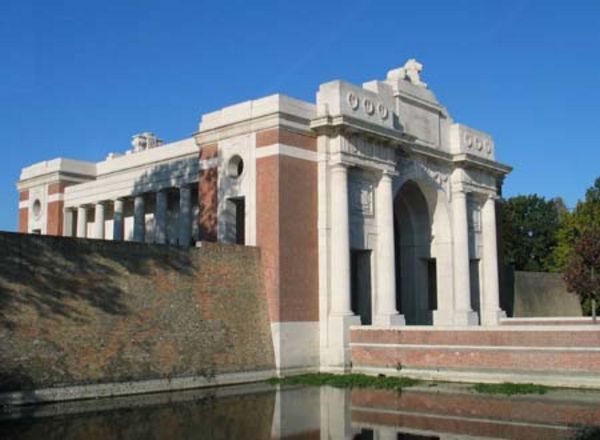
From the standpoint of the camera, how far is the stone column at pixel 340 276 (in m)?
24.8

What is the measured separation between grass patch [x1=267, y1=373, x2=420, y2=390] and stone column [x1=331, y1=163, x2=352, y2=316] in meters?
2.71

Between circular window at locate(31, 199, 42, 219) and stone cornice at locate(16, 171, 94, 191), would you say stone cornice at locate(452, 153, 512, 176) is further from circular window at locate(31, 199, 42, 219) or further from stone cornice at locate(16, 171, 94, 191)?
circular window at locate(31, 199, 42, 219)

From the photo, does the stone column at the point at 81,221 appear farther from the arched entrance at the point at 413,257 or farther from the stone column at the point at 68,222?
the arched entrance at the point at 413,257

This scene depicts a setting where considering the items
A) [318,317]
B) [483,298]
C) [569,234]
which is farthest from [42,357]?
[569,234]

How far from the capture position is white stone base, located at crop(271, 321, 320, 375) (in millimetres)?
23891

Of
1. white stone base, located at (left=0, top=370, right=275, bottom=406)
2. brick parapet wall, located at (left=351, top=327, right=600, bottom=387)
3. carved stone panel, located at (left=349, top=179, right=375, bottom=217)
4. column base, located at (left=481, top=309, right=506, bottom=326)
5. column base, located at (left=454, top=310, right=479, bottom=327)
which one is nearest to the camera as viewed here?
white stone base, located at (left=0, top=370, right=275, bottom=406)

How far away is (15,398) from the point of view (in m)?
17.1

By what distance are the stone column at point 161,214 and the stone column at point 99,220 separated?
4400 millimetres

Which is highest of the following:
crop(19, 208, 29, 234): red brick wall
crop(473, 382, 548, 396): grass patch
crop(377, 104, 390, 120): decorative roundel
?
crop(377, 104, 390, 120): decorative roundel

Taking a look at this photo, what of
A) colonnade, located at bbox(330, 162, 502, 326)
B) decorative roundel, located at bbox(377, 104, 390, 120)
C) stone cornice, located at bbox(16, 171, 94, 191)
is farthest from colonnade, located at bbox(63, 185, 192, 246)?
decorative roundel, located at bbox(377, 104, 390, 120)

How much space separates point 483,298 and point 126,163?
18.6 metres

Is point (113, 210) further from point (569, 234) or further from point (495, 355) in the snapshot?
point (569, 234)

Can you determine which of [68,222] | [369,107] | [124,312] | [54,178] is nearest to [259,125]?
[369,107]

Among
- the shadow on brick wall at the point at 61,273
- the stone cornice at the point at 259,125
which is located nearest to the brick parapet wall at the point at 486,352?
the stone cornice at the point at 259,125
